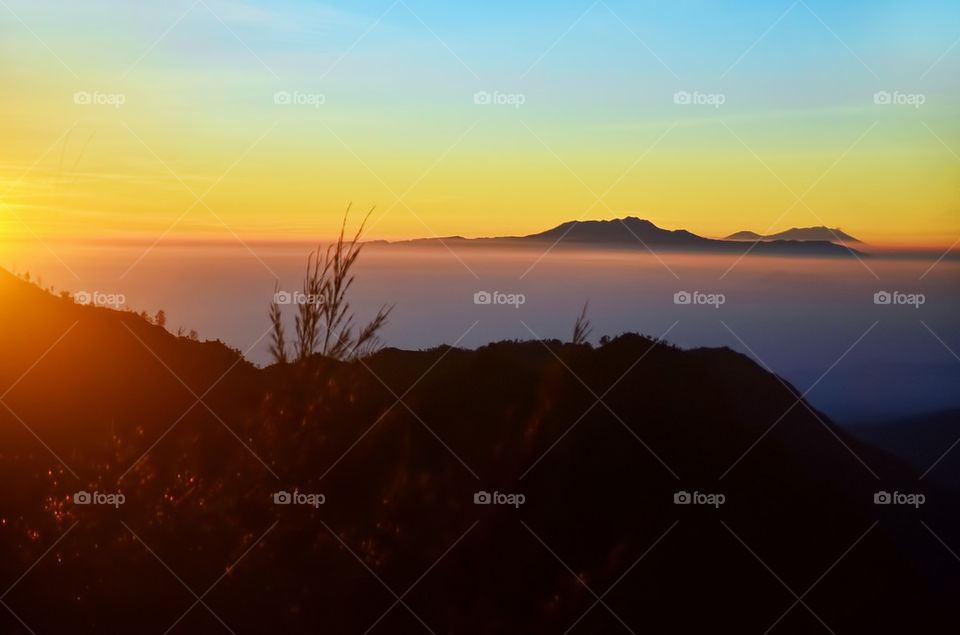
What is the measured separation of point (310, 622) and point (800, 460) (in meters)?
3.64

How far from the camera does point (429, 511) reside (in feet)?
15.5

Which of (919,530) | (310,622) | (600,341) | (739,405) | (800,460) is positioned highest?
(600,341)

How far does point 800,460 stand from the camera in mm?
6012

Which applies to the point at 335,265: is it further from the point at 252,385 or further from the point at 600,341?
A: the point at 600,341

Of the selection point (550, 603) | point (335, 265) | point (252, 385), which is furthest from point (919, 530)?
point (252, 385)

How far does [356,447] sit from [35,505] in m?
1.82

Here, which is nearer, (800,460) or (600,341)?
(800,460)

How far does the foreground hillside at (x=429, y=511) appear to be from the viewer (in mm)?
4508

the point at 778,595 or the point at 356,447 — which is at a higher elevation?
the point at 356,447

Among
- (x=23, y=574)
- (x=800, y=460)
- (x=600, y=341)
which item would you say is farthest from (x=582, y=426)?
(x=23, y=574)

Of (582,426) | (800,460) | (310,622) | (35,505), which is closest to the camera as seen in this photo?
(310,622)

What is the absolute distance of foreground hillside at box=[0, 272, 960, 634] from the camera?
14.8ft

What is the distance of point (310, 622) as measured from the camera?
4.41 m

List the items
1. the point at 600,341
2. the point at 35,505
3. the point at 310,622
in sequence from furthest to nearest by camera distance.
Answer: the point at 600,341
the point at 35,505
the point at 310,622
